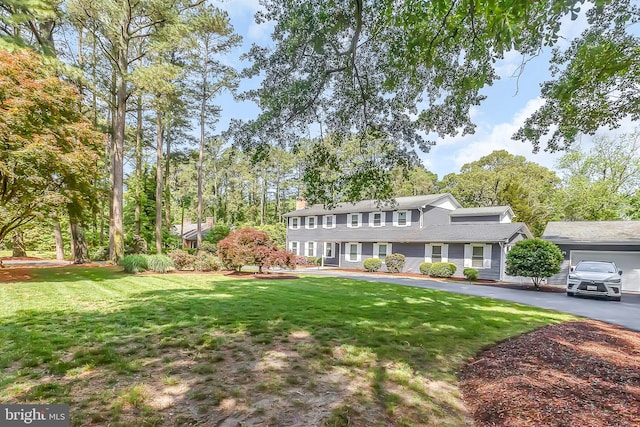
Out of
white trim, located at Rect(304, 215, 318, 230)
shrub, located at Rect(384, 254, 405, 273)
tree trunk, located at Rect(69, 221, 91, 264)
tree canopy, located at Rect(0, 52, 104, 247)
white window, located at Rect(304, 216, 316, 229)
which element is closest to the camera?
tree canopy, located at Rect(0, 52, 104, 247)

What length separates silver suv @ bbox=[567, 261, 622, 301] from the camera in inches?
461

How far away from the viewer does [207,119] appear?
23891mm

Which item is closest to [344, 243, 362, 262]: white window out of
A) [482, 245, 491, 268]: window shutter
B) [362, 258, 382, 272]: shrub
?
[362, 258, 382, 272]: shrub

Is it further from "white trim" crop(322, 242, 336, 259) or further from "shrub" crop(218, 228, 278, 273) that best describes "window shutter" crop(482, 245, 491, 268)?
"shrub" crop(218, 228, 278, 273)

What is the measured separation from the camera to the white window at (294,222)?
3047 centimetres

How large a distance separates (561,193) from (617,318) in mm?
25110

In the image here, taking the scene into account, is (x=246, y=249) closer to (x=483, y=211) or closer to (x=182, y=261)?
(x=182, y=261)

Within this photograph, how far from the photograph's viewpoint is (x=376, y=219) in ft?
81.7

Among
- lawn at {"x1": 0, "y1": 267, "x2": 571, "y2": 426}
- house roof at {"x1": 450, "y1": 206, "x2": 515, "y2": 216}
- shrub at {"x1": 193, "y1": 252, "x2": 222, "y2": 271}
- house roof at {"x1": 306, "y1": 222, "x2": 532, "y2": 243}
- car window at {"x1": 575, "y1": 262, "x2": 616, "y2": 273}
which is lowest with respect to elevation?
shrub at {"x1": 193, "y1": 252, "x2": 222, "y2": 271}

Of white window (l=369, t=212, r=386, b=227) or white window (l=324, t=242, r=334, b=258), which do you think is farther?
white window (l=324, t=242, r=334, b=258)

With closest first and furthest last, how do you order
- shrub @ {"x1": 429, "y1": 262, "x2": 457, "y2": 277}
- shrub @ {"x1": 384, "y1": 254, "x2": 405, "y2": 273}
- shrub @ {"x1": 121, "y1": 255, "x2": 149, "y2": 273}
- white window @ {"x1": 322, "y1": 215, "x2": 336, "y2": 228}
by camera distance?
shrub @ {"x1": 121, "y1": 255, "x2": 149, "y2": 273}
shrub @ {"x1": 429, "y1": 262, "x2": 457, "y2": 277}
shrub @ {"x1": 384, "y1": 254, "x2": 405, "y2": 273}
white window @ {"x1": 322, "y1": 215, "x2": 336, "y2": 228}

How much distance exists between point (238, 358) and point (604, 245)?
21.0 meters

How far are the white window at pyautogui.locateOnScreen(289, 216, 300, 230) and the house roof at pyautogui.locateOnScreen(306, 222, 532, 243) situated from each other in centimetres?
664

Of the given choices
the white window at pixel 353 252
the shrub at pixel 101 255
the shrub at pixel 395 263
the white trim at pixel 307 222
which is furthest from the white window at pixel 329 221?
the shrub at pixel 101 255
